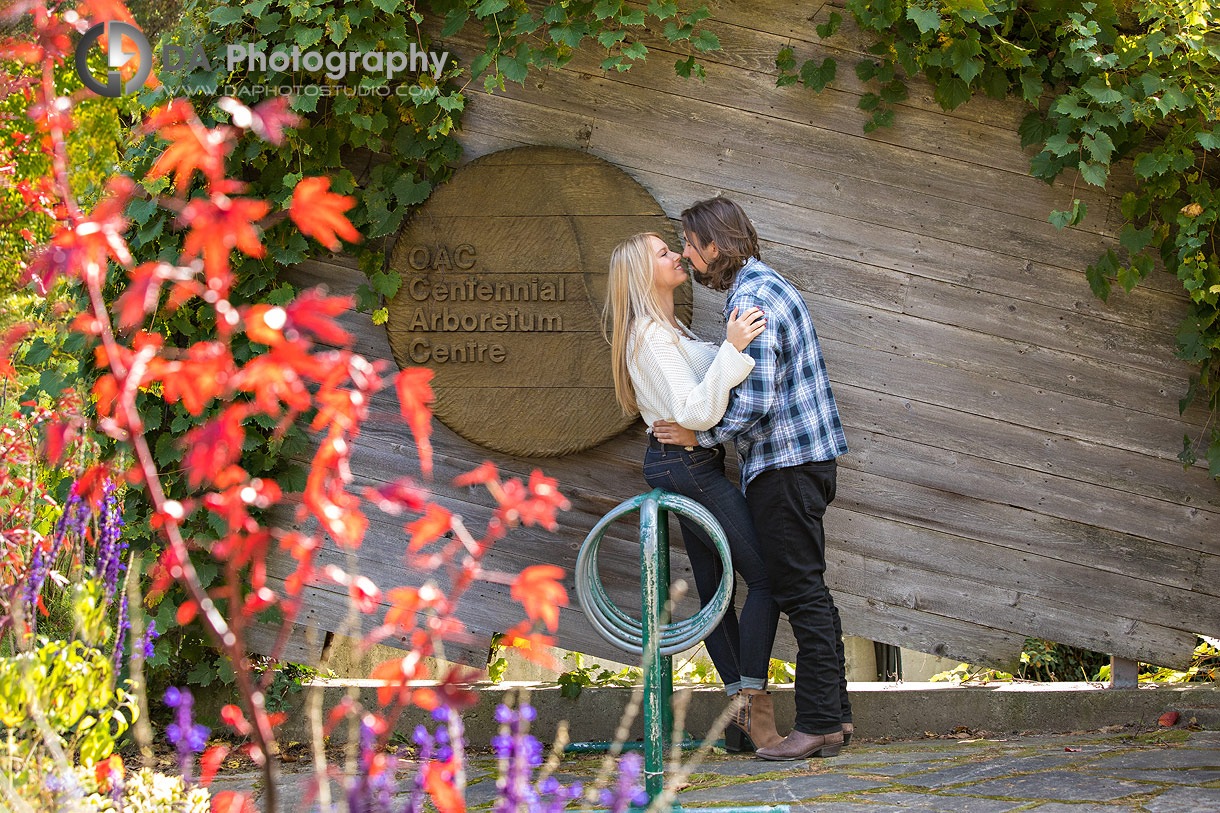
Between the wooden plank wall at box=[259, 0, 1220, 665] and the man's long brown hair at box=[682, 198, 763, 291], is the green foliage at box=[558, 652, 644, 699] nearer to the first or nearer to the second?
the wooden plank wall at box=[259, 0, 1220, 665]

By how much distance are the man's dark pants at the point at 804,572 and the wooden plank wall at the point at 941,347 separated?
584 millimetres

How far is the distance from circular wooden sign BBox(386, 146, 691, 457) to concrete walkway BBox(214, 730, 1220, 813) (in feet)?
4.14

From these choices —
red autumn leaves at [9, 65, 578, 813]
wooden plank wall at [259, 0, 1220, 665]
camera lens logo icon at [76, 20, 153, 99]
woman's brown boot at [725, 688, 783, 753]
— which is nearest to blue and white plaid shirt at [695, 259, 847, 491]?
wooden plank wall at [259, 0, 1220, 665]

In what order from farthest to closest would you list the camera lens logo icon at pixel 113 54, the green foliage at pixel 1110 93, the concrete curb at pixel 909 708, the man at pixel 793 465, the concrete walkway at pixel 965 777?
the concrete curb at pixel 909 708
the green foliage at pixel 1110 93
the man at pixel 793 465
the concrete walkway at pixel 965 777
the camera lens logo icon at pixel 113 54

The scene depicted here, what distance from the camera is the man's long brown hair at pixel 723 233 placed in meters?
3.23

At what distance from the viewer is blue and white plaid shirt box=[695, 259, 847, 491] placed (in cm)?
309

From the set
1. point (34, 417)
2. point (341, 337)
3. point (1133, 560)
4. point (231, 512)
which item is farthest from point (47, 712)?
point (1133, 560)

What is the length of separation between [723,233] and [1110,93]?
140cm

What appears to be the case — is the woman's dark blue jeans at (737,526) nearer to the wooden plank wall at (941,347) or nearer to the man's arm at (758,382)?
the man's arm at (758,382)

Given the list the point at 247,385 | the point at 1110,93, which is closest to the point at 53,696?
the point at 247,385

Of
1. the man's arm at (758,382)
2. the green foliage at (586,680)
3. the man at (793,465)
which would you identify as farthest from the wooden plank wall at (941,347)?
the man's arm at (758,382)

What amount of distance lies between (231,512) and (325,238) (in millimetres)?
404

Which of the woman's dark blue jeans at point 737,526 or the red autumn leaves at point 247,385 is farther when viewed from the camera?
the woman's dark blue jeans at point 737,526

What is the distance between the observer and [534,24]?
350 cm
